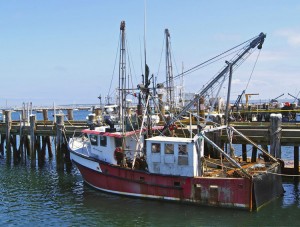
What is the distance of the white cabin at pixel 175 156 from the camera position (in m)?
19.5

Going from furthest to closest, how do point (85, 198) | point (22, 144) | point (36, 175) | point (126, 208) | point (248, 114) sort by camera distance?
point (248, 114) → point (22, 144) → point (36, 175) → point (85, 198) → point (126, 208)

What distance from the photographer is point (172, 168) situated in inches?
785

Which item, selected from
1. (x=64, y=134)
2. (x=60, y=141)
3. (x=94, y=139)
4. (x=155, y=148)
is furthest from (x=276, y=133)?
(x=60, y=141)

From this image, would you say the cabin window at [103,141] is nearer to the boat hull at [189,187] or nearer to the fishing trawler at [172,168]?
the fishing trawler at [172,168]

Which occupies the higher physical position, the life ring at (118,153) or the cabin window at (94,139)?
the cabin window at (94,139)

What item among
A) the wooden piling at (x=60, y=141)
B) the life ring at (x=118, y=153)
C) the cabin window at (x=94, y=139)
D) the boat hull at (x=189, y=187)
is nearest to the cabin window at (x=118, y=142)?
the life ring at (x=118, y=153)

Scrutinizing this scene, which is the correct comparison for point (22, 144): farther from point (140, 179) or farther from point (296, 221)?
point (296, 221)

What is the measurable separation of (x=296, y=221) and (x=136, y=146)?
8.47m

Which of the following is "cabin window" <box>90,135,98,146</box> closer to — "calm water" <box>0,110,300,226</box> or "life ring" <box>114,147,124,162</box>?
"life ring" <box>114,147,124,162</box>

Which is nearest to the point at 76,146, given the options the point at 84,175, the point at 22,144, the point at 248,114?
the point at 84,175

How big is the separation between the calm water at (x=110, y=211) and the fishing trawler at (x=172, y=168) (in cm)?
50

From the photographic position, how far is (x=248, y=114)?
43031 millimetres

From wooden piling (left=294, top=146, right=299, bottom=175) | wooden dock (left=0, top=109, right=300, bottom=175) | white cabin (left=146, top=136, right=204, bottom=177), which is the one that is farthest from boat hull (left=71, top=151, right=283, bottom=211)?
wooden piling (left=294, top=146, right=299, bottom=175)

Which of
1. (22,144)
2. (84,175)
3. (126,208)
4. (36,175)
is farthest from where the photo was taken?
(22,144)
